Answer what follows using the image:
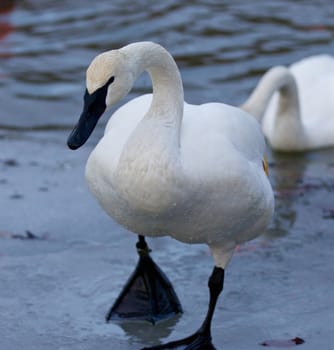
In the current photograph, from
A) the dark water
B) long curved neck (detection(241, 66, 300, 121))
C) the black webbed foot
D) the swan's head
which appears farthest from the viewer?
long curved neck (detection(241, 66, 300, 121))

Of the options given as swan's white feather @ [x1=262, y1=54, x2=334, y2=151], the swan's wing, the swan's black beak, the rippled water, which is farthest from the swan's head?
the rippled water

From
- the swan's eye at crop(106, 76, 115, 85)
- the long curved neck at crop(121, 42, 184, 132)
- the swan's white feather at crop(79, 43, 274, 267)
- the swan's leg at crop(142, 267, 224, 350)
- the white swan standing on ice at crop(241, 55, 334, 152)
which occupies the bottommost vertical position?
the white swan standing on ice at crop(241, 55, 334, 152)

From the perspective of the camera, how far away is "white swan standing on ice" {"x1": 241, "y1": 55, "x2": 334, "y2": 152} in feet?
26.9

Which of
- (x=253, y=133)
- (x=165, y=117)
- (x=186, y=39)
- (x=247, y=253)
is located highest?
(x=165, y=117)

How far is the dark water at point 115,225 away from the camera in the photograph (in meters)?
4.90

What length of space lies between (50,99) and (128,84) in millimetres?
5715

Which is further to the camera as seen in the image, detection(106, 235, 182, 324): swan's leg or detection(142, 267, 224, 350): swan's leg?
detection(106, 235, 182, 324): swan's leg

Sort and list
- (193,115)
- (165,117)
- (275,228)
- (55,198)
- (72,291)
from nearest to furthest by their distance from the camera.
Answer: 1. (165,117)
2. (193,115)
3. (72,291)
4. (275,228)
5. (55,198)

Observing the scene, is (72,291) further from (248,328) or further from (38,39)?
(38,39)

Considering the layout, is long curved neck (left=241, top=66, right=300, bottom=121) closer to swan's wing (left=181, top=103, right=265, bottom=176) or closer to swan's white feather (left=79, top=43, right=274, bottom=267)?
swan's wing (left=181, top=103, right=265, bottom=176)

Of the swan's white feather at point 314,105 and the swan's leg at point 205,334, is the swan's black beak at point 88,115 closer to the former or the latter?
the swan's leg at point 205,334

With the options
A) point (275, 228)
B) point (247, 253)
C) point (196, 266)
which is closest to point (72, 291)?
point (196, 266)

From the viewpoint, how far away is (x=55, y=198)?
267 inches

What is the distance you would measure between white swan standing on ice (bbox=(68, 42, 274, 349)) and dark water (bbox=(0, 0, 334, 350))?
0.47 meters
